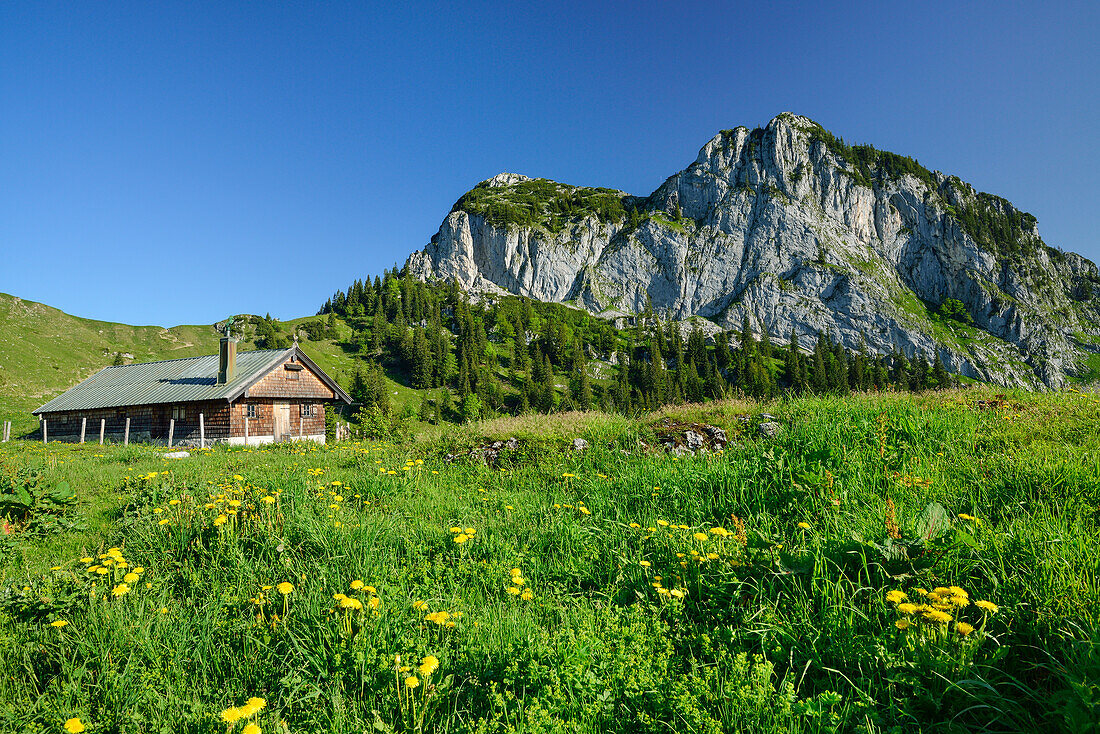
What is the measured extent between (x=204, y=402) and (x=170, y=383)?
5.03m

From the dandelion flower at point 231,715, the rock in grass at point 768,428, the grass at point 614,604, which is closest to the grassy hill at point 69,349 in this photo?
the grass at point 614,604

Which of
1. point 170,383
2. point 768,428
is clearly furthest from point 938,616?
point 170,383

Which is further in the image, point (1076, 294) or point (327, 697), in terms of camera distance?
point (1076, 294)

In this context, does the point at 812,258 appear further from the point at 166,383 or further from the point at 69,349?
the point at 69,349

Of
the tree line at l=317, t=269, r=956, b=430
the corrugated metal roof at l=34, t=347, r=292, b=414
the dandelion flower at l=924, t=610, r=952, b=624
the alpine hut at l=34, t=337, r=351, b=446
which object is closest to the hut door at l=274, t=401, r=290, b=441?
the alpine hut at l=34, t=337, r=351, b=446

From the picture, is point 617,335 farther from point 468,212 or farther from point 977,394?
point 977,394

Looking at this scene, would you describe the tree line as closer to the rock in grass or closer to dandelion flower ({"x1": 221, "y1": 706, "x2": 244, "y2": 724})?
the rock in grass

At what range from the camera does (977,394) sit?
27.4 ft

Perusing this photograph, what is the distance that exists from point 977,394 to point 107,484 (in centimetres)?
1504

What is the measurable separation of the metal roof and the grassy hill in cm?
1019

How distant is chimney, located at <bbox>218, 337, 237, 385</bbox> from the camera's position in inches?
1228

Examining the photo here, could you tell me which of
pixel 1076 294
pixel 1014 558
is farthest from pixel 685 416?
pixel 1076 294

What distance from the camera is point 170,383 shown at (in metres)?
33.1

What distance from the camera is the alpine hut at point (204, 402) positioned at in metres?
30.7
